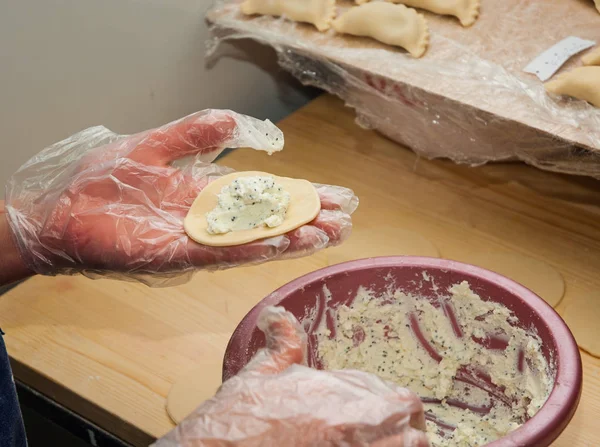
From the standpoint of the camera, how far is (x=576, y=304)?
3.52 feet

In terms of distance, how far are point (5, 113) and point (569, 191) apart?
3.35 feet

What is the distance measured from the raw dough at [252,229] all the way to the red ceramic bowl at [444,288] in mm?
74

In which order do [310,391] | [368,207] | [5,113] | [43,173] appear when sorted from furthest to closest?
1. [368,207]
2. [5,113]
3. [43,173]
4. [310,391]

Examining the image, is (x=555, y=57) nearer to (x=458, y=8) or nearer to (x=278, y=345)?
(x=458, y=8)

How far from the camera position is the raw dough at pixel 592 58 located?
116cm

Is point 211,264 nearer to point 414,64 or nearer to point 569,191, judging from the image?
point 414,64

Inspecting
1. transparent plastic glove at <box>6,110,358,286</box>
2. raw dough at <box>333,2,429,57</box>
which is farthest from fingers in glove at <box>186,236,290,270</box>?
raw dough at <box>333,2,429,57</box>

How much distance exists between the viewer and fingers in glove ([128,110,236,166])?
36.3 inches

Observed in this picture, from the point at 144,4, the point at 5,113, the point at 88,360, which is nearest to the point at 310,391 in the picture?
the point at 88,360

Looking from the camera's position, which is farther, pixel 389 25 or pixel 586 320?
pixel 389 25

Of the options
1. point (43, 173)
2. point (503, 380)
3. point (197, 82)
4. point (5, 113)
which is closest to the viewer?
point (503, 380)

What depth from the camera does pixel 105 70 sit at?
4.30 ft

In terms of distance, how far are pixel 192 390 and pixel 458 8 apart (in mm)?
860

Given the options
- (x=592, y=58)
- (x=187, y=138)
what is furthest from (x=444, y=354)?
(x=592, y=58)
